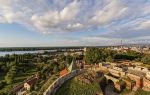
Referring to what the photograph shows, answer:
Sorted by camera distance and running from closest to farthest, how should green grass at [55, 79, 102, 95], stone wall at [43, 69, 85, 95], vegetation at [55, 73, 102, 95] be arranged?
stone wall at [43, 69, 85, 95] < green grass at [55, 79, 102, 95] < vegetation at [55, 73, 102, 95]

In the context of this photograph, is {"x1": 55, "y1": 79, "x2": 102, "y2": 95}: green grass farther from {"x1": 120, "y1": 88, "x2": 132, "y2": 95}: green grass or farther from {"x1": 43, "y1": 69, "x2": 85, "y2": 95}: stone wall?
{"x1": 120, "y1": 88, "x2": 132, "y2": 95}: green grass

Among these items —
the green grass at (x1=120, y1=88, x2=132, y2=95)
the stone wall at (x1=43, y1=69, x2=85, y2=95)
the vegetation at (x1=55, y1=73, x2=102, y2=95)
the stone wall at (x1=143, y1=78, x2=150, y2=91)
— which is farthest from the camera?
the green grass at (x1=120, y1=88, x2=132, y2=95)

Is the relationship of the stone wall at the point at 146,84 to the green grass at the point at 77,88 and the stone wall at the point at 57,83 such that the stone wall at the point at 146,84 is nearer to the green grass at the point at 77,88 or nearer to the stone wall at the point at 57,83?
the green grass at the point at 77,88

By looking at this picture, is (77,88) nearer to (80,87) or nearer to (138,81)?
(80,87)

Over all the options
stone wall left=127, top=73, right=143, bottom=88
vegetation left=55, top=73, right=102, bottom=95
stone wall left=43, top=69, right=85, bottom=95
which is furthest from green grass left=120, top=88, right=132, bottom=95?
stone wall left=43, top=69, right=85, bottom=95

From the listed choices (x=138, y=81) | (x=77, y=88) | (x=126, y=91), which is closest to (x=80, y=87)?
(x=77, y=88)

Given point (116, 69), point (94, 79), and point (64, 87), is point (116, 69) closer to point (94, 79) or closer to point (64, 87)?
point (94, 79)

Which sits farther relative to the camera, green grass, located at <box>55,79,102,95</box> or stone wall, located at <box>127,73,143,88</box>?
stone wall, located at <box>127,73,143,88</box>

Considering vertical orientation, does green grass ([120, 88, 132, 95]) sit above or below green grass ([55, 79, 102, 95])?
below
